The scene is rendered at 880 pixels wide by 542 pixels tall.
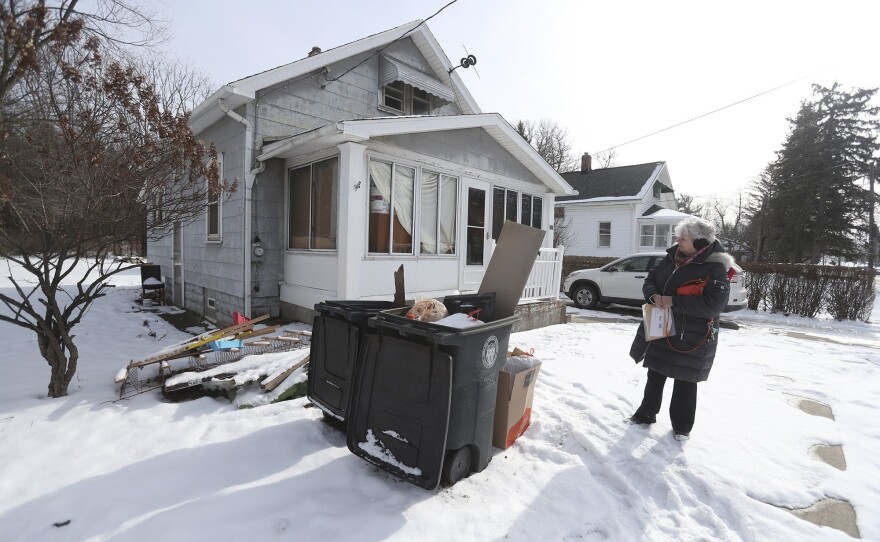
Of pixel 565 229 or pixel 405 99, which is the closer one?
pixel 405 99

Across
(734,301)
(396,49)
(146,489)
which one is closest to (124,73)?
(146,489)

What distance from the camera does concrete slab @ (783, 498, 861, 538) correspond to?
2397mm

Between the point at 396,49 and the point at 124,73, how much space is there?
5920 millimetres

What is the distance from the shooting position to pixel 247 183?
260 inches

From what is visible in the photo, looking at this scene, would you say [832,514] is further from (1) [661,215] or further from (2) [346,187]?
(1) [661,215]

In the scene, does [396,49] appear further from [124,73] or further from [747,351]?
[747,351]

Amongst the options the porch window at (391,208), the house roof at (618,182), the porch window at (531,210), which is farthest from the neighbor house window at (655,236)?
the porch window at (391,208)

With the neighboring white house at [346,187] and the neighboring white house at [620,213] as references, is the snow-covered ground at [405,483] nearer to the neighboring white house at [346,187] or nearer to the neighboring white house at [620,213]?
the neighboring white house at [346,187]

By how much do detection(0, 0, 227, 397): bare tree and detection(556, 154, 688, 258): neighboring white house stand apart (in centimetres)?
1791

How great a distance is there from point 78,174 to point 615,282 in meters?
10.6

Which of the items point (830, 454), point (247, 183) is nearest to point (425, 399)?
point (830, 454)

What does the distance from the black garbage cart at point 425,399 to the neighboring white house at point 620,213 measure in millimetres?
18394

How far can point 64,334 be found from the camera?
3662 mm

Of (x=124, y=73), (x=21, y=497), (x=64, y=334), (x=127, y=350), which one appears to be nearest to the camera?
(x=21, y=497)
